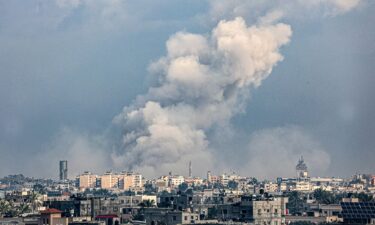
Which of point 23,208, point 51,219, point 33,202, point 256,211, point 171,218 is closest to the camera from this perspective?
point 51,219

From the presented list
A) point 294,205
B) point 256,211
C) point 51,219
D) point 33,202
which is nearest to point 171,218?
point 256,211

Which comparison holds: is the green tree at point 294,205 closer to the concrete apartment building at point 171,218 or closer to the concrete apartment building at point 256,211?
the concrete apartment building at point 256,211

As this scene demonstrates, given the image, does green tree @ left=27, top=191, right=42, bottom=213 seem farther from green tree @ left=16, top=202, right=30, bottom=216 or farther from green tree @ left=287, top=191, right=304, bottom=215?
green tree @ left=287, top=191, right=304, bottom=215

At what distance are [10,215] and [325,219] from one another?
927 inches

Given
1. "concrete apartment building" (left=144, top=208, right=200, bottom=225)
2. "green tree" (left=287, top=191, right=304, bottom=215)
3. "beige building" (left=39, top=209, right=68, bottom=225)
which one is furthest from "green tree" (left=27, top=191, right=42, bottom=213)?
"beige building" (left=39, top=209, right=68, bottom=225)

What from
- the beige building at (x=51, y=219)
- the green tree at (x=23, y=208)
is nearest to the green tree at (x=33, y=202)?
the green tree at (x=23, y=208)

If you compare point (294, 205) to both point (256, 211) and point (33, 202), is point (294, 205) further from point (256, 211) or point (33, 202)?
point (256, 211)

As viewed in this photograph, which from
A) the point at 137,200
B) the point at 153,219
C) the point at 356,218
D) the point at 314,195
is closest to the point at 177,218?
the point at 153,219

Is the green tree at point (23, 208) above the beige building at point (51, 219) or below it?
above

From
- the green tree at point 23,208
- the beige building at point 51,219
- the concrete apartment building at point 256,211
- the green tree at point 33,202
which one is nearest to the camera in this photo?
the beige building at point 51,219

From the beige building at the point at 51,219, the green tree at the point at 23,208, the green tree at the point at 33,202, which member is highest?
the green tree at the point at 33,202

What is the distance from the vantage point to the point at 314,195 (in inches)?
6614

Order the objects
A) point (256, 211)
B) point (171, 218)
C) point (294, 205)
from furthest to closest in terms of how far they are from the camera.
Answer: point (294, 205), point (256, 211), point (171, 218)

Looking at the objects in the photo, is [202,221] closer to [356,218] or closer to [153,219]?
[153,219]
